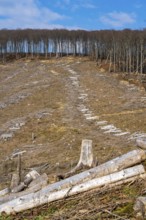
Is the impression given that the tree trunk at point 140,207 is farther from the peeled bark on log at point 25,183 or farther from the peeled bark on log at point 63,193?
the peeled bark on log at point 25,183

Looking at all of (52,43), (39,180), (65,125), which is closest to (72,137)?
(65,125)

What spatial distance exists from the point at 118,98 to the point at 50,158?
16.1 m

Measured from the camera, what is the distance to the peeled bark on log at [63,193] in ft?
22.1

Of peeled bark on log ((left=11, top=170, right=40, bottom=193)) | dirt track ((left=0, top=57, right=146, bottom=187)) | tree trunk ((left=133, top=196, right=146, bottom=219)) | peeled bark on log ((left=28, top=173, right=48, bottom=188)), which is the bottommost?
dirt track ((left=0, top=57, right=146, bottom=187))

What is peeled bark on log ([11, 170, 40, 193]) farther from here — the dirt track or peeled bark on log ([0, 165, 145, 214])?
peeled bark on log ([0, 165, 145, 214])

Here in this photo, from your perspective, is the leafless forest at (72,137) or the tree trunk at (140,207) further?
the leafless forest at (72,137)

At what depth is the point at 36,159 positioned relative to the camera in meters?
14.2

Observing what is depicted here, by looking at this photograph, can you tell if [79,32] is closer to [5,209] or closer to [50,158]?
[50,158]

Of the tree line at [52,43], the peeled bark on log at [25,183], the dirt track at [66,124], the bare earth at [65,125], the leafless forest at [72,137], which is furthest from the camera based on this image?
the tree line at [52,43]

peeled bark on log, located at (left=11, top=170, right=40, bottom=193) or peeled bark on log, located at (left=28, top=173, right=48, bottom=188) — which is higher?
peeled bark on log, located at (left=28, top=173, right=48, bottom=188)

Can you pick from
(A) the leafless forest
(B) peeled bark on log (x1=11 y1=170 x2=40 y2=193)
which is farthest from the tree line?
(B) peeled bark on log (x1=11 y1=170 x2=40 y2=193)

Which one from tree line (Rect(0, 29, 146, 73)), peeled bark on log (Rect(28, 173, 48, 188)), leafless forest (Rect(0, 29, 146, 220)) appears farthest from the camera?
tree line (Rect(0, 29, 146, 73))

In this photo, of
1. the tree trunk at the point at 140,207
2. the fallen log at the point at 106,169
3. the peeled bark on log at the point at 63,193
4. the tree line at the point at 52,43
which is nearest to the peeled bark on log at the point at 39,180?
the fallen log at the point at 106,169

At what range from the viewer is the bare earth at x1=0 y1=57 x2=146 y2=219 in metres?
13.6
